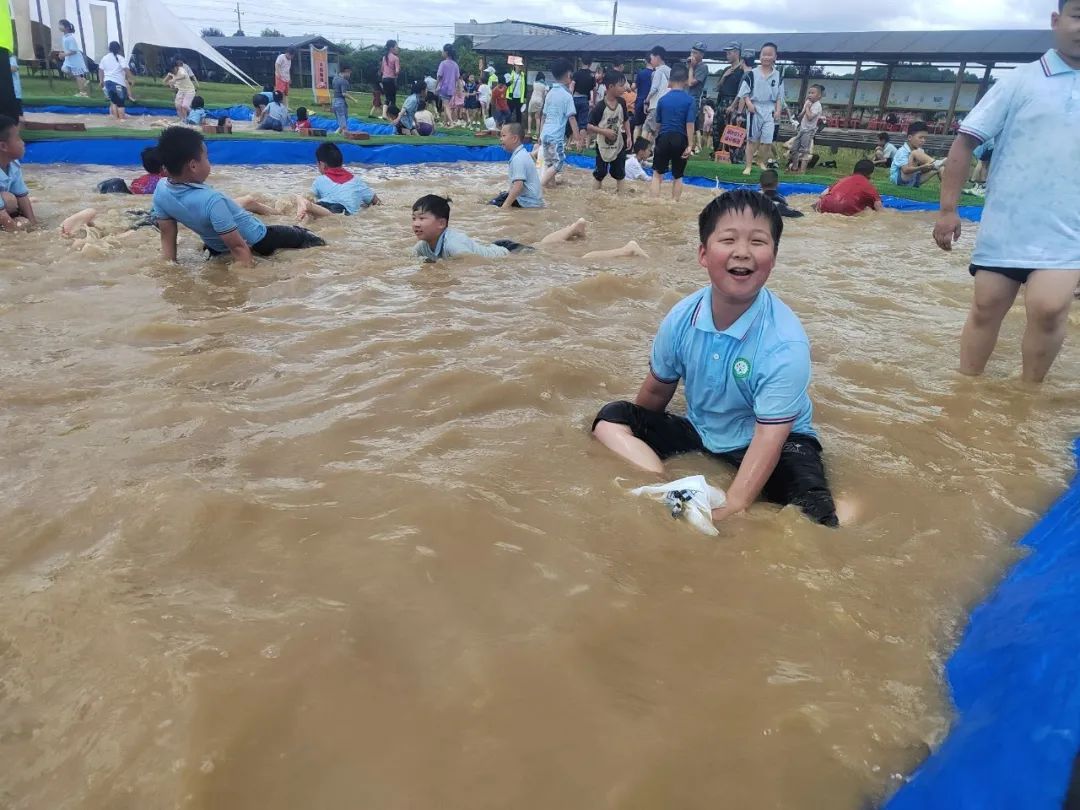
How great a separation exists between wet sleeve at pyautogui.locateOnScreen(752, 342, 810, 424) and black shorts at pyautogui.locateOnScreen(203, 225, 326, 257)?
478 centimetres

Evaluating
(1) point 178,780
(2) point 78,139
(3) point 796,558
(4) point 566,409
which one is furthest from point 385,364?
(2) point 78,139

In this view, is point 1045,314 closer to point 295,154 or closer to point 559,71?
point 559,71

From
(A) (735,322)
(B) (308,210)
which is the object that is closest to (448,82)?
(B) (308,210)

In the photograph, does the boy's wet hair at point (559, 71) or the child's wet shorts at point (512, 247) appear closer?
the child's wet shorts at point (512, 247)

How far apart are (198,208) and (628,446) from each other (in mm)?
4254

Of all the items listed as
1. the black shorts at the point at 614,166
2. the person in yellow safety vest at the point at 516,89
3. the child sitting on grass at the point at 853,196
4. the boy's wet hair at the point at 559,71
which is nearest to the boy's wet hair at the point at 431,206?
the black shorts at the point at 614,166

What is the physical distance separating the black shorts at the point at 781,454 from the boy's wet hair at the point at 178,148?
13.4 ft

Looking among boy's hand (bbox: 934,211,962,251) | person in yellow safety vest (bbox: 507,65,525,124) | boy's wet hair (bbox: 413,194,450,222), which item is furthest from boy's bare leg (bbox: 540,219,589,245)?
person in yellow safety vest (bbox: 507,65,525,124)

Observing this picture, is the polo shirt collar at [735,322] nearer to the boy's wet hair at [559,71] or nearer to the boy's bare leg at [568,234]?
the boy's bare leg at [568,234]

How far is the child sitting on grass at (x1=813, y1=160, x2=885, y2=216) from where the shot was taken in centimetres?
944

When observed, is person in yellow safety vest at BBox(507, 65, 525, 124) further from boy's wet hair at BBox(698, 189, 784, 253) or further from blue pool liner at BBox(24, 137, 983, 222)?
boy's wet hair at BBox(698, 189, 784, 253)

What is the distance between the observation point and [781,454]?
105 inches

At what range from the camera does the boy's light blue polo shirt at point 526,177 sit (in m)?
8.70

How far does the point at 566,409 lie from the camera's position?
3.26m
